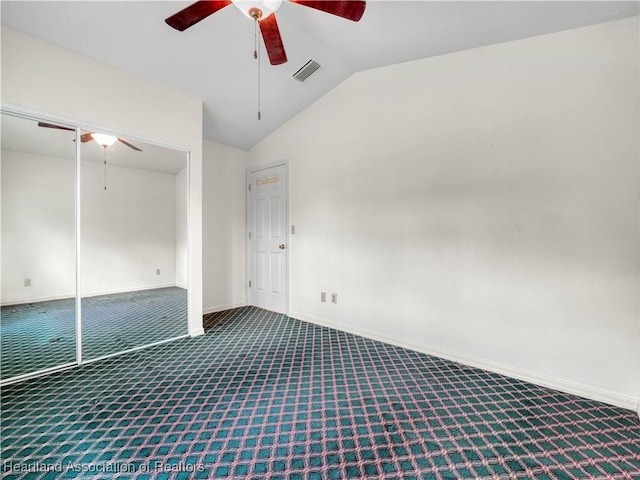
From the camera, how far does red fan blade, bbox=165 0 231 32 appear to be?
5.63 feet

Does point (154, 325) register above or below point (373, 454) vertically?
above

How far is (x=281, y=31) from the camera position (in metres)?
2.65

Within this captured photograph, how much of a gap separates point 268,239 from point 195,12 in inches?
119

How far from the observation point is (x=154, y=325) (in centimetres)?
340

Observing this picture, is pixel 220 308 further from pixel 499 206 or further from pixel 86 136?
pixel 499 206

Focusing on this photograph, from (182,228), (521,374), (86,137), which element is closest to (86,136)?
(86,137)

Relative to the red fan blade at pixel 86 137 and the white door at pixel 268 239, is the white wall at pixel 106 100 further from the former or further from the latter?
the white door at pixel 268 239

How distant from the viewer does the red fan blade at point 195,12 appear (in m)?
1.72

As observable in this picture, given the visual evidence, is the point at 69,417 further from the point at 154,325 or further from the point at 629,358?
the point at 629,358

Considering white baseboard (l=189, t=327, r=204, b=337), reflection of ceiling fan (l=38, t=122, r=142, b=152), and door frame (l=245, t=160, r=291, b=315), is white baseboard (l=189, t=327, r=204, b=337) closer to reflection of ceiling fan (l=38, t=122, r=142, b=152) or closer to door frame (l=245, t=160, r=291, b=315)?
door frame (l=245, t=160, r=291, b=315)

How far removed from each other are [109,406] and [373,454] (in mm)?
1835

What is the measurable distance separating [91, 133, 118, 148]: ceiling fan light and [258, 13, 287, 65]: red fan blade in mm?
1792

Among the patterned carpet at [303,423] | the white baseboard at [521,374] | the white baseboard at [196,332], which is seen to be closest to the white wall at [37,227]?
the patterned carpet at [303,423]

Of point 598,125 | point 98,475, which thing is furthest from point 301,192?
point 98,475
